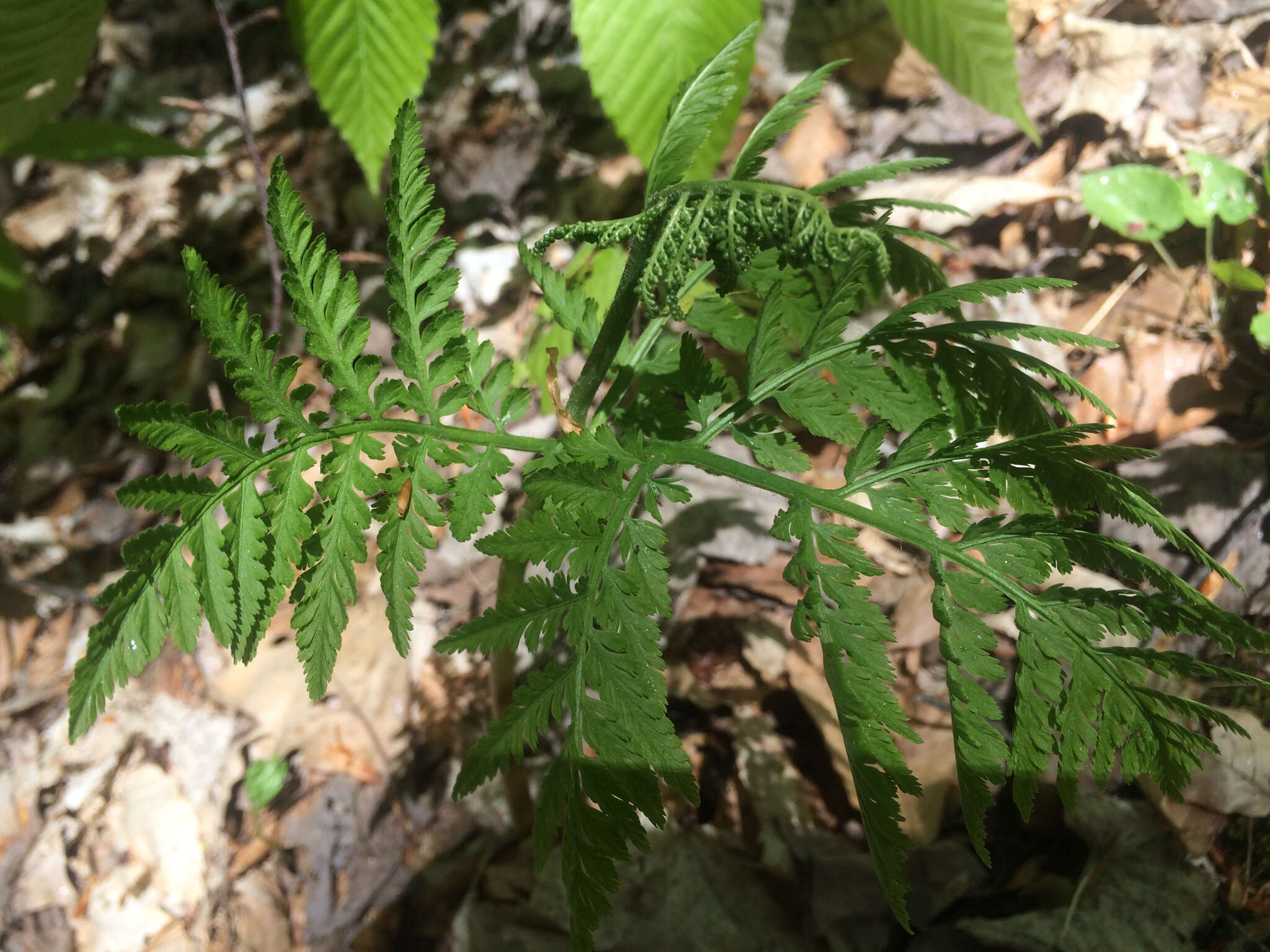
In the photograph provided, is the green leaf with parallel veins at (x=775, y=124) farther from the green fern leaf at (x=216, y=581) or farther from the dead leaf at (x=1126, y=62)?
the dead leaf at (x=1126, y=62)

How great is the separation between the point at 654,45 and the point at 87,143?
2105mm

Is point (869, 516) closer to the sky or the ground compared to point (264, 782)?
closer to the sky

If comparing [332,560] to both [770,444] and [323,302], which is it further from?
[770,444]

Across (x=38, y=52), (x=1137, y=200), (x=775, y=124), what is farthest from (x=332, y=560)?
(x=1137, y=200)

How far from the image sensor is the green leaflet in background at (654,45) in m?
1.85

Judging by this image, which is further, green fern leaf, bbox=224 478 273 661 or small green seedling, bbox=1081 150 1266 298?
small green seedling, bbox=1081 150 1266 298

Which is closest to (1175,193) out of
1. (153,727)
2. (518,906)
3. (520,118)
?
(520,118)

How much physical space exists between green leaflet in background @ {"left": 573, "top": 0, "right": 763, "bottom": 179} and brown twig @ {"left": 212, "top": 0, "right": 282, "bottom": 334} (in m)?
0.91

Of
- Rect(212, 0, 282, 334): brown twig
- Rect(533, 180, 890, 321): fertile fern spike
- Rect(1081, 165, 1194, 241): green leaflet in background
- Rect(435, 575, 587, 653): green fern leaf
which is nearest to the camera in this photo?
Rect(533, 180, 890, 321): fertile fern spike

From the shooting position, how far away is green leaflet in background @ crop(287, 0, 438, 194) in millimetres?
1986

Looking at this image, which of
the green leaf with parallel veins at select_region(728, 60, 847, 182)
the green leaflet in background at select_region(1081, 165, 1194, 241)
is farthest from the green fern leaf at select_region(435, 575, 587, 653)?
the green leaflet in background at select_region(1081, 165, 1194, 241)

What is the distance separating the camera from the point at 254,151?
2.52 metres

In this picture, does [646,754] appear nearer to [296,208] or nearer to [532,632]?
[532,632]

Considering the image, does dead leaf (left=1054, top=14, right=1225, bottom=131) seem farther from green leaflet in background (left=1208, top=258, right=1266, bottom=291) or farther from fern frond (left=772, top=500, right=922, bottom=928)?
fern frond (left=772, top=500, right=922, bottom=928)
